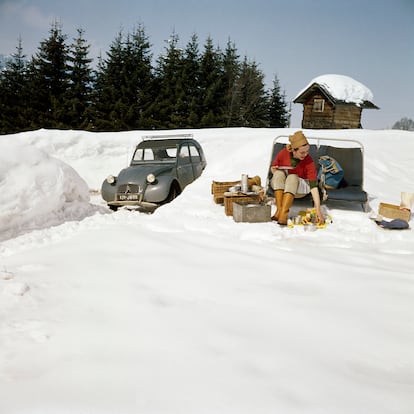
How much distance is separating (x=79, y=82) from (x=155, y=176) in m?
23.5

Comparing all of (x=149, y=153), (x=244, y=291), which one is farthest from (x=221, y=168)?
(x=244, y=291)

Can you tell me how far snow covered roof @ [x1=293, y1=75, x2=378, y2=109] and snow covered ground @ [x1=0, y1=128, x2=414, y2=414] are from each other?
2276 centimetres

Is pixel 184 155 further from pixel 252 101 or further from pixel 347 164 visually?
pixel 252 101

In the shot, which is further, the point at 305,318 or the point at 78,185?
the point at 78,185

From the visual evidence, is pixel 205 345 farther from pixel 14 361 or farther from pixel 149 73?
pixel 149 73

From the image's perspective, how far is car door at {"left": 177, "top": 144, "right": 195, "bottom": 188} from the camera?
7243 mm

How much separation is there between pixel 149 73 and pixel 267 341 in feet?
96.1

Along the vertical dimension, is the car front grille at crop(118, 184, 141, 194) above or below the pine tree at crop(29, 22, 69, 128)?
below

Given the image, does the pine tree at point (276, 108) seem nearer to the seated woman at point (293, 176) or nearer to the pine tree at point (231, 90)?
the pine tree at point (231, 90)

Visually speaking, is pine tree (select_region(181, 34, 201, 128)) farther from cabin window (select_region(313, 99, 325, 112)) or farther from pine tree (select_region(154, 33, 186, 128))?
cabin window (select_region(313, 99, 325, 112))

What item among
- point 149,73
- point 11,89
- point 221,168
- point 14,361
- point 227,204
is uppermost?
point 149,73

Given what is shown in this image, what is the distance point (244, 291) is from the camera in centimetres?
235

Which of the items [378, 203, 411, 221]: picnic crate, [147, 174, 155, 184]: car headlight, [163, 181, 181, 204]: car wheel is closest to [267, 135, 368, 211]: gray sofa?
[378, 203, 411, 221]: picnic crate

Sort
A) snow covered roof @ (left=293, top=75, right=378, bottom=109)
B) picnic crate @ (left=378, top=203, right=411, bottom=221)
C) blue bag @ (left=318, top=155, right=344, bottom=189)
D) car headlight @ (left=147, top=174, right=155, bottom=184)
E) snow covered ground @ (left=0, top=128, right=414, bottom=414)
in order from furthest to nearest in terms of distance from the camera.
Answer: snow covered roof @ (left=293, top=75, right=378, bottom=109)
car headlight @ (left=147, top=174, right=155, bottom=184)
blue bag @ (left=318, top=155, right=344, bottom=189)
picnic crate @ (left=378, top=203, right=411, bottom=221)
snow covered ground @ (left=0, top=128, right=414, bottom=414)
